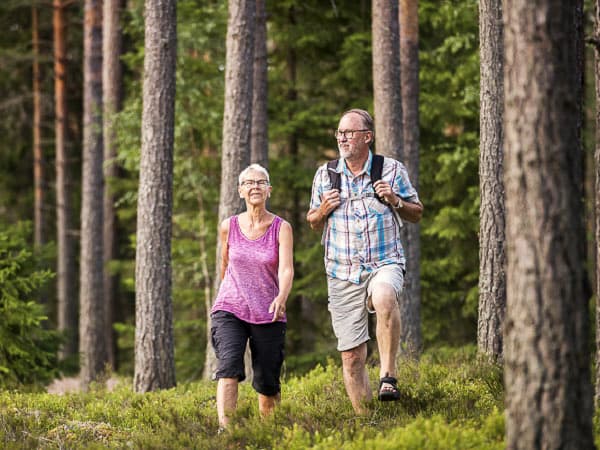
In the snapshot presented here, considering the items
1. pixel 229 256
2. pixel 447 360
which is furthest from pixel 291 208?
pixel 229 256

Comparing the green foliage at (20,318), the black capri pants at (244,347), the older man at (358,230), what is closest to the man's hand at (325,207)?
the older man at (358,230)

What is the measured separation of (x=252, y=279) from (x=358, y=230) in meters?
1.00

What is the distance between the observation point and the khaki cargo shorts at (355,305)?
6.75m

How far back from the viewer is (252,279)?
7.00 meters

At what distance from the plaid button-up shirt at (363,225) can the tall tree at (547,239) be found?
1875 mm

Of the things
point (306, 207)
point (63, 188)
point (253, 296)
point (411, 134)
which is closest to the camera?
point (253, 296)

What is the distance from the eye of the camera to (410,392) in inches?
285

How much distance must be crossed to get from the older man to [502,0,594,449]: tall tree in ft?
5.93

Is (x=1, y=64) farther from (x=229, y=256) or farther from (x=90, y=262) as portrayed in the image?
(x=229, y=256)

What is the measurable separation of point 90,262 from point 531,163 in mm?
15642

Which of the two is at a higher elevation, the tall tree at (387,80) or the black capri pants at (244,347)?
the tall tree at (387,80)

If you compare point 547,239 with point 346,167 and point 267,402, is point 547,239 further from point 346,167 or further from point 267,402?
point 267,402

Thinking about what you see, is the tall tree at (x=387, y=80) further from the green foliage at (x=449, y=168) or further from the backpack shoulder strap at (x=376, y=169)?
the backpack shoulder strap at (x=376, y=169)

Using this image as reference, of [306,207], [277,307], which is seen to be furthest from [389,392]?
[306,207]
